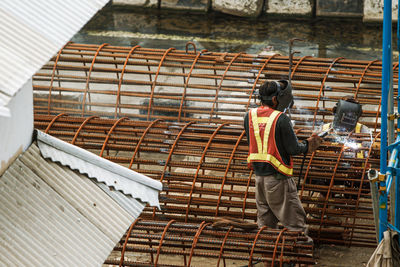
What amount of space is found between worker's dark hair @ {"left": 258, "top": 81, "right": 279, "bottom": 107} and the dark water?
8.05 meters

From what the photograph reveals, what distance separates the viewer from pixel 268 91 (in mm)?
6027

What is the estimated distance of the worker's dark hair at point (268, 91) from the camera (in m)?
5.99

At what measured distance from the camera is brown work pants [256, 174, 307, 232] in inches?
243

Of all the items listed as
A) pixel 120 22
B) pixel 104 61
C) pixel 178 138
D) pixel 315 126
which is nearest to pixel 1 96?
pixel 178 138

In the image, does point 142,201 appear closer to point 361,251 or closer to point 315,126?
point 361,251

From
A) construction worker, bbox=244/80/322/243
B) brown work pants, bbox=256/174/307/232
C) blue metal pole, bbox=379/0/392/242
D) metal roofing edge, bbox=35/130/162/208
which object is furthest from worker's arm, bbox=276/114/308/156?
Result: metal roofing edge, bbox=35/130/162/208

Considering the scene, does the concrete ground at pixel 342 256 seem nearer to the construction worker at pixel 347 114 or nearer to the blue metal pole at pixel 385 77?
the construction worker at pixel 347 114

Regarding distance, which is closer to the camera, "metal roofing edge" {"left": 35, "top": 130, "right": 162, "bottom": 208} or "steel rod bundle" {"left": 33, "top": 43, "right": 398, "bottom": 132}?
"metal roofing edge" {"left": 35, "top": 130, "right": 162, "bottom": 208}

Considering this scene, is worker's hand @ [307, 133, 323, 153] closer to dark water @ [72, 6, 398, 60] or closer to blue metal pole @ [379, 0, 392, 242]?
blue metal pole @ [379, 0, 392, 242]

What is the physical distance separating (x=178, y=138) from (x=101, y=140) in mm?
1049

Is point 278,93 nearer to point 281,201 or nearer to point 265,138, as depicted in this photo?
point 265,138

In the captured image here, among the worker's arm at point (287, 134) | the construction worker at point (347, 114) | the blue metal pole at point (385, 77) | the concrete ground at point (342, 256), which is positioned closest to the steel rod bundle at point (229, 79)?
the concrete ground at point (342, 256)

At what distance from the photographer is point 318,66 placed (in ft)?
30.1

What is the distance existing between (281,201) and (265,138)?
0.62 m
